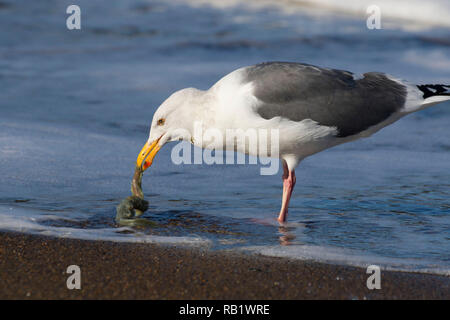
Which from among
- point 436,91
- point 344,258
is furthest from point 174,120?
point 436,91

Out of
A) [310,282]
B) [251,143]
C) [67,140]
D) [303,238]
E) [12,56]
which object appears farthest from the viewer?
[12,56]

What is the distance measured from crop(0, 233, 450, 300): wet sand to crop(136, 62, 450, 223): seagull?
4.14 feet

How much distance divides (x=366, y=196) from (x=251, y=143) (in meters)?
1.28

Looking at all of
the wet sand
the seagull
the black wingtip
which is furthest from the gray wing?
the wet sand

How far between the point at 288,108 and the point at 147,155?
1147mm

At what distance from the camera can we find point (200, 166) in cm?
698

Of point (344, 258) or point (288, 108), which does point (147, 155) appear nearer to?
point (288, 108)

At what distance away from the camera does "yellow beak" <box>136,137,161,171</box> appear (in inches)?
223

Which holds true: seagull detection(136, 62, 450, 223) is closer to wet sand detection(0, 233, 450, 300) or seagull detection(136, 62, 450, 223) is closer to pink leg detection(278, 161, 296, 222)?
pink leg detection(278, 161, 296, 222)

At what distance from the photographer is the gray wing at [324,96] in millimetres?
5523

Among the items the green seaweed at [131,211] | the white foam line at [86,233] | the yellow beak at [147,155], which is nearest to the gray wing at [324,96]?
the yellow beak at [147,155]
